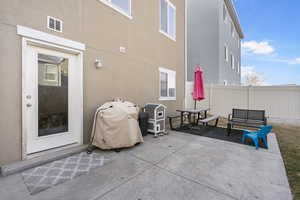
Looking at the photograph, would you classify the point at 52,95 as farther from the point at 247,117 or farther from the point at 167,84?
the point at 247,117

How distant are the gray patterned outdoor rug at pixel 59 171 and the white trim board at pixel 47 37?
248cm

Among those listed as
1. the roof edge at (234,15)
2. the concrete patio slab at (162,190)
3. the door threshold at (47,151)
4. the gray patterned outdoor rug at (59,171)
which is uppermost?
the roof edge at (234,15)

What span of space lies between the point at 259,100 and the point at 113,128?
27.4ft

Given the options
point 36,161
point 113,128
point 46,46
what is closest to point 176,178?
point 113,128

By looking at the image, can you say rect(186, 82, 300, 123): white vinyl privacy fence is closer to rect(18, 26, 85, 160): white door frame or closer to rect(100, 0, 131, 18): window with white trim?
rect(100, 0, 131, 18): window with white trim

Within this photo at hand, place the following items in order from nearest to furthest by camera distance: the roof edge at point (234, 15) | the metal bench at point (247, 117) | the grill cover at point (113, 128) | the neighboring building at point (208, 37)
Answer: the grill cover at point (113, 128), the metal bench at point (247, 117), the neighboring building at point (208, 37), the roof edge at point (234, 15)

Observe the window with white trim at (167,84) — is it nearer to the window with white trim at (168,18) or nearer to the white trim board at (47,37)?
the window with white trim at (168,18)

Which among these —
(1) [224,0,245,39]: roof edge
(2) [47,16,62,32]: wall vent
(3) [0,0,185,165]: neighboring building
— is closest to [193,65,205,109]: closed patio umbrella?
(3) [0,0,185,165]: neighboring building

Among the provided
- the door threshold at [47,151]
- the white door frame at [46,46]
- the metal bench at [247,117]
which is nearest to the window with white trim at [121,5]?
the white door frame at [46,46]

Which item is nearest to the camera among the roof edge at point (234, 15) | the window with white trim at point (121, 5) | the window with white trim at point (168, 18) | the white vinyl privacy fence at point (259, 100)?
the window with white trim at point (121, 5)

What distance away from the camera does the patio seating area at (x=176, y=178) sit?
1979 millimetres

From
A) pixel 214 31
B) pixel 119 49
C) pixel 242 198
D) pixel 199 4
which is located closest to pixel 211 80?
pixel 214 31

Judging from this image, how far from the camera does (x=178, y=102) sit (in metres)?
7.73

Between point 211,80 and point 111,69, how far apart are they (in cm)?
840
